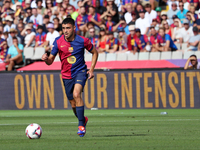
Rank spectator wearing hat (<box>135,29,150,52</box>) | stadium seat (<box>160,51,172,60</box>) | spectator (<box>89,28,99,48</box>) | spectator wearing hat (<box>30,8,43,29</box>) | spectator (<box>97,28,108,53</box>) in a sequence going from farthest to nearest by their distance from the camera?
spectator wearing hat (<box>30,8,43,29</box>) → spectator (<box>89,28,99,48</box>) → spectator (<box>97,28,108,53</box>) → spectator wearing hat (<box>135,29,150,52</box>) → stadium seat (<box>160,51,172,60</box>)

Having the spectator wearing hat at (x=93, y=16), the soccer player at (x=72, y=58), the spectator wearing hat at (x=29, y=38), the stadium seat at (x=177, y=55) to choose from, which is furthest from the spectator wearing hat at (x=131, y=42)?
the soccer player at (x=72, y=58)

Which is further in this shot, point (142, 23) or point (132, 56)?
point (142, 23)

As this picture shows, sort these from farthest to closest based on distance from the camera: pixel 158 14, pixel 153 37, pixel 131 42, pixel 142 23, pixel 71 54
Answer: pixel 158 14
pixel 142 23
pixel 131 42
pixel 153 37
pixel 71 54

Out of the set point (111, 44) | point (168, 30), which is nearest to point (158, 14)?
point (168, 30)

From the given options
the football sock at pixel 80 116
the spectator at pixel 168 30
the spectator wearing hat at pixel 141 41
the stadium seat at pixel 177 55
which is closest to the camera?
the football sock at pixel 80 116

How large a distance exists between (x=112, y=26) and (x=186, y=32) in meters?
3.54

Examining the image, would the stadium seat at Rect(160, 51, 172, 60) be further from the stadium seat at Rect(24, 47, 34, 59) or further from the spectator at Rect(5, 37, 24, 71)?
the spectator at Rect(5, 37, 24, 71)

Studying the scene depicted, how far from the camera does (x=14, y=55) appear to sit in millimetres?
18750

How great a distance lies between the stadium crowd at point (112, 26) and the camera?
58.7 ft

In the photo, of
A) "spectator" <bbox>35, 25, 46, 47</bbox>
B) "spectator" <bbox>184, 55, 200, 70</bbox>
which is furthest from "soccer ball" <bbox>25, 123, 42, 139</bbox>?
"spectator" <bbox>35, 25, 46, 47</bbox>

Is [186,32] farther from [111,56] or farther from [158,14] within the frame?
[111,56]

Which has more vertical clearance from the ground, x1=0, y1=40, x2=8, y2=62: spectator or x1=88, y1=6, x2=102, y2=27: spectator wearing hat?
x1=88, y1=6, x2=102, y2=27: spectator wearing hat

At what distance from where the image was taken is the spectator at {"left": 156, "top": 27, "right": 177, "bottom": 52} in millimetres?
17281

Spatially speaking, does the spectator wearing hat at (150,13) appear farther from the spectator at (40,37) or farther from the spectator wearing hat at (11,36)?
the spectator wearing hat at (11,36)
